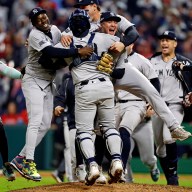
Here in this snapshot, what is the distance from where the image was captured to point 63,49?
873cm

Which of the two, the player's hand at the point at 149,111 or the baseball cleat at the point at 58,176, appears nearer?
the player's hand at the point at 149,111

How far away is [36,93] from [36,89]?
0.05 metres

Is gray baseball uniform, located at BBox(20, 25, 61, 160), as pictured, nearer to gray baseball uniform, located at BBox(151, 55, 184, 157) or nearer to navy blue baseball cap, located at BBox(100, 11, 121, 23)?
navy blue baseball cap, located at BBox(100, 11, 121, 23)

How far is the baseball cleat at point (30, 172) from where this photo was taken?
9.43 meters

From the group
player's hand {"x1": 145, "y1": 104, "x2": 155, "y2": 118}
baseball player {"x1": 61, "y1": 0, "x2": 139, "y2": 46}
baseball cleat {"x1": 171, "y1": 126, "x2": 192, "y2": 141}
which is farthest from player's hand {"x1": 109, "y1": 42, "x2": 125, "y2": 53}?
player's hand {"x1": 145, "y1": 104, "x2": 155, "y2": 118}

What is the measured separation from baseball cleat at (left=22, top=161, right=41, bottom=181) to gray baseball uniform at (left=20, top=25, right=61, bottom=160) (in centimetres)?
12

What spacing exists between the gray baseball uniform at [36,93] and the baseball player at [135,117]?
109 centimetres

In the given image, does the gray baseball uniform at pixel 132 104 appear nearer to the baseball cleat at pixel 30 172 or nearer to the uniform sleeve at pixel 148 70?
the uniform sleeve at pixel 148 70

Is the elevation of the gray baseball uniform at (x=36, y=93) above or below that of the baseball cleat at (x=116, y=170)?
above

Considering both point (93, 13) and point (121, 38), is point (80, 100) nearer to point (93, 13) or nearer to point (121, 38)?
point (121, 38)

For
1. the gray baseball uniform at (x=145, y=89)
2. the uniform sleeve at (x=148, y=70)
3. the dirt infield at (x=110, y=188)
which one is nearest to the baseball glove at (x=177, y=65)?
the uniform sleeve at (x=148, y=70)

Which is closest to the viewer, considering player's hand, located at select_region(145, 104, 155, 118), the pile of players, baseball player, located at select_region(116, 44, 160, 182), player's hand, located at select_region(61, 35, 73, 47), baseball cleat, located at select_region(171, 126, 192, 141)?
the pile of players

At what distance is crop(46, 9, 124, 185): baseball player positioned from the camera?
868cm

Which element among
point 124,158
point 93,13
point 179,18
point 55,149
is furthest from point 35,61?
point 179,18
